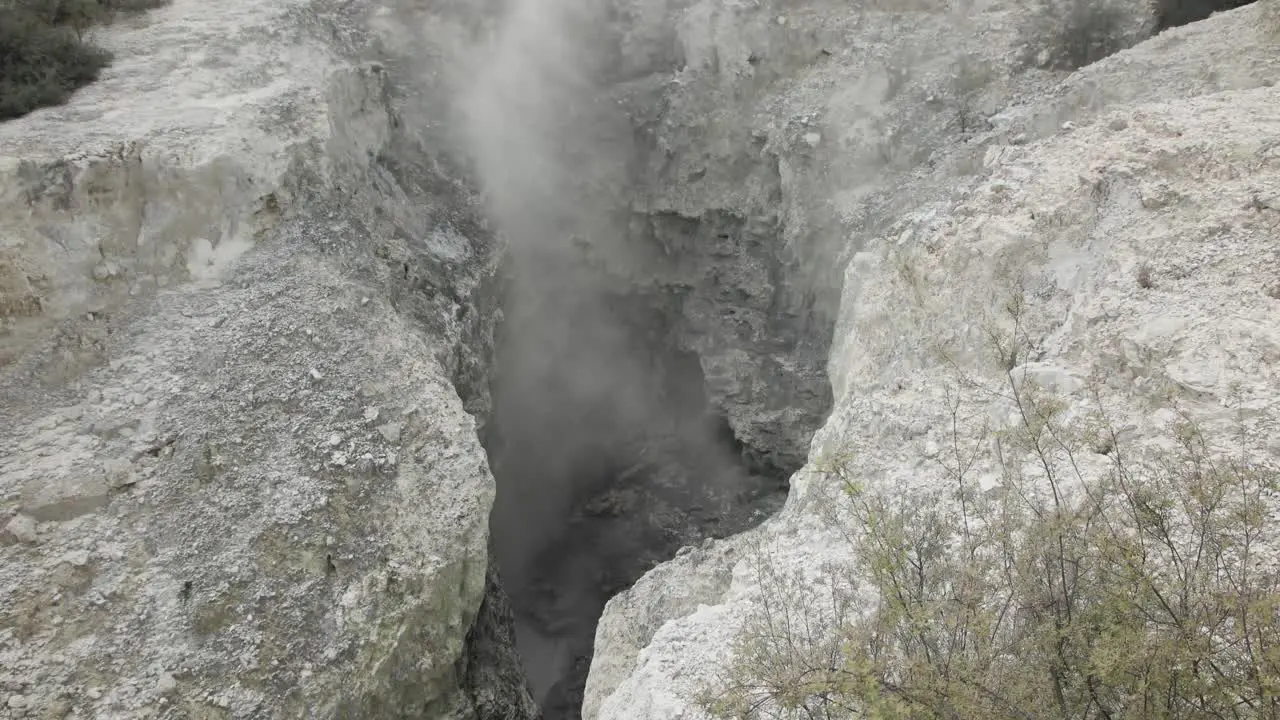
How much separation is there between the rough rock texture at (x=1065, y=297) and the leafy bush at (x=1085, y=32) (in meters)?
1.98

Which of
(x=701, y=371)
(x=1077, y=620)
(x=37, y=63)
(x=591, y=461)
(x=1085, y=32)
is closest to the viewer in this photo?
(x=1077, y=620)

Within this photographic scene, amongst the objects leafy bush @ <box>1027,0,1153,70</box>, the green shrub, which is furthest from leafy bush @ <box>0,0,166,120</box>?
leafy bush @ <box>1027,0,1153,70</box>

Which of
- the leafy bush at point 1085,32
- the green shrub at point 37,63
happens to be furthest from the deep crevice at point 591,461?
the leafy bush at point 1085,32

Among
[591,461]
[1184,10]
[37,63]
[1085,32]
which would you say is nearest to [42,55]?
[37,63]

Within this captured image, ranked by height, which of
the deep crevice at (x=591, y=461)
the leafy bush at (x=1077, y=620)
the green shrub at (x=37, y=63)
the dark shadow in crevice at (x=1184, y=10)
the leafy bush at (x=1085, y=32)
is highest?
the dark shadow in crevice at (x=1184, y=10)

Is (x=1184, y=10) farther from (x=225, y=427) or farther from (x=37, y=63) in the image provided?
(x=37, y=63)

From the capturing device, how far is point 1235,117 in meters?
7.62

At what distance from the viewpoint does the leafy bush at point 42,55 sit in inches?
418

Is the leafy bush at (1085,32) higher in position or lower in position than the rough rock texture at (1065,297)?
higher

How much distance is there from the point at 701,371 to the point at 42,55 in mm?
12843

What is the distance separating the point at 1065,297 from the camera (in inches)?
292

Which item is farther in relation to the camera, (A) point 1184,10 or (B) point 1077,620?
(A) point 1184,10

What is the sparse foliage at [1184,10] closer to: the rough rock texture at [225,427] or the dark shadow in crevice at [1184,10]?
the dark shadow in crevice at [1184,10]

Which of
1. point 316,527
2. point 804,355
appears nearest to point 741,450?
point 804,355
